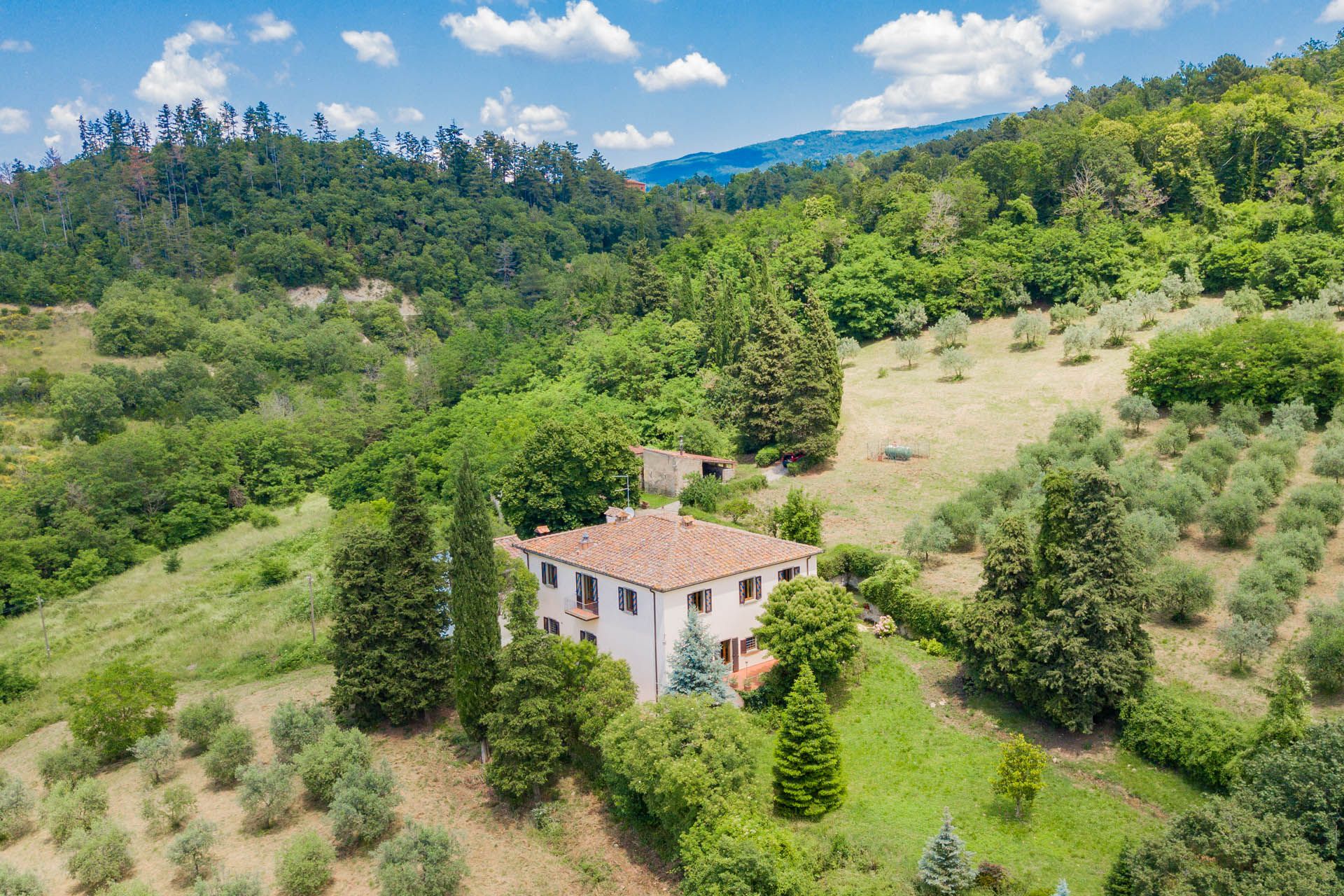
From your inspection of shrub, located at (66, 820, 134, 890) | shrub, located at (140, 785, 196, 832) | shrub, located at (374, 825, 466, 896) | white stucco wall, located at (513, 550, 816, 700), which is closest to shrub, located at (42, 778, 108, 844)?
shrub, located at (140, 785, 196, 832)

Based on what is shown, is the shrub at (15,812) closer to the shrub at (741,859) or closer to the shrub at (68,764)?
the shrub at (68,764)

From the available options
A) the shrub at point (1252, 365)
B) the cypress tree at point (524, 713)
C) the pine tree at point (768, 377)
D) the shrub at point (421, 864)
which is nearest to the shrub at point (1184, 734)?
the cypress tree at point (524, 713)

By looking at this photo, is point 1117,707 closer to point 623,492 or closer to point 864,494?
point 864,494

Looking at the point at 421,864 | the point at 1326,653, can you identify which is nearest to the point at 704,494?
the point at 421,864

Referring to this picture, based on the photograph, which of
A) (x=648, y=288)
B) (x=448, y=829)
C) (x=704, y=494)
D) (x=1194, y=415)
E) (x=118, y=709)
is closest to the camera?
(x=448, y=829)

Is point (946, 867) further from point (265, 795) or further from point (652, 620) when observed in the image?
point (265, 795)

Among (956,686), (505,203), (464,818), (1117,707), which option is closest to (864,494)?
(956,686)

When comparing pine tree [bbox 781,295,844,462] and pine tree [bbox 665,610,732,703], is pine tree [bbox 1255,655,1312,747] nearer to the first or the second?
pine tree [bbox 665,610,732,703]
